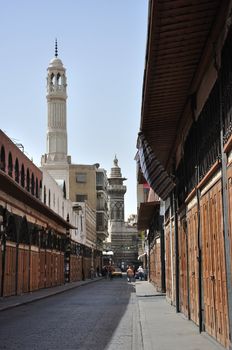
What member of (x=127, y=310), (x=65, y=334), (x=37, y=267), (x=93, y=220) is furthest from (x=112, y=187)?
(x=65, y=334)

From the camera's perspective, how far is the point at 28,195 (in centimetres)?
3061

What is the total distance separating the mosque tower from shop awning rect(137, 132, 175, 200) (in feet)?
358

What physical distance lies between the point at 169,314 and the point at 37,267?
21242 mm

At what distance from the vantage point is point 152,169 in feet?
49.4

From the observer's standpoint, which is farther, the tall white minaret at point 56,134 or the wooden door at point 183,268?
the tall white minaret at point 56,134

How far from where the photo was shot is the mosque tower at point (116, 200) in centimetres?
12656

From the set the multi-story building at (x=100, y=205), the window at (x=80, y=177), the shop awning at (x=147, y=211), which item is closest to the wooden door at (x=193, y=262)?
the shop awning at (x=147, y=211)

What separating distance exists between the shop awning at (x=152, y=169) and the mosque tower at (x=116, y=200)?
10901cm

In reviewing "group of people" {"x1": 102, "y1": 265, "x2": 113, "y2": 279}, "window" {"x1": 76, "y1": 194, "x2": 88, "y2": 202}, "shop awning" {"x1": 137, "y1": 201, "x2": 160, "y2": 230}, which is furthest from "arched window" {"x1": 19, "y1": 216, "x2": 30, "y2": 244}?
"window" {"x1": 76, "y1": 194, "x2": 88, "y2": 202}

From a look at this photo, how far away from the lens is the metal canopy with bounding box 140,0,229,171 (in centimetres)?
779

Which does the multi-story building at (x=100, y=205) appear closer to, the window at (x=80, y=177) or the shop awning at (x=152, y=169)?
the window at (x=80, y=177)

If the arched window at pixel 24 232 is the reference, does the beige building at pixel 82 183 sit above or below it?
above

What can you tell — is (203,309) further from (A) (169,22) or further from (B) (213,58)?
(A) (169,22)

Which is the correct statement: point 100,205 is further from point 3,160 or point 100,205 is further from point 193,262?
point 193,262
